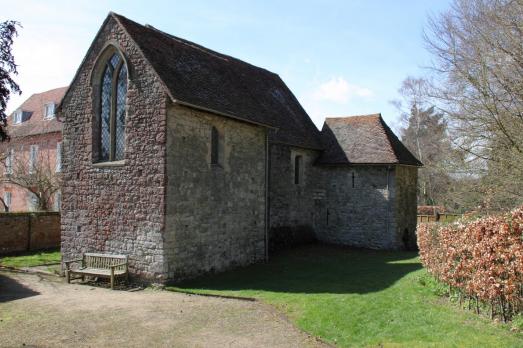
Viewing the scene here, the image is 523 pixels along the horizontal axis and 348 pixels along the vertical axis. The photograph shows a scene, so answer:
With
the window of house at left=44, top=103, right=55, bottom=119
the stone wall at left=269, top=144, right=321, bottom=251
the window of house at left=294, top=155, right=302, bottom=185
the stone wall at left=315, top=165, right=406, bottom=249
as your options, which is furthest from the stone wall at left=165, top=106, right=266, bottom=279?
the window of house at left=44, top=103, right=55, bottom=119

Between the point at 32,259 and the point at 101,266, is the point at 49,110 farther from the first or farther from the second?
Result: the point at 101,266

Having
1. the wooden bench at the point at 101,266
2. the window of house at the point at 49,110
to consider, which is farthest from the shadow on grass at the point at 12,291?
the window of house at the point at 49,110

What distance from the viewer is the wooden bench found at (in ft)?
45.5

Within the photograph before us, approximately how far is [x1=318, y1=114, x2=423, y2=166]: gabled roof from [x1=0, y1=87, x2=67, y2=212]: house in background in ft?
54.3

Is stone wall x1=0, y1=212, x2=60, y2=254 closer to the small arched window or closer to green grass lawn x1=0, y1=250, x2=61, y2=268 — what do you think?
green grass lawn x1=0, y1=250, x2=61, y2=268

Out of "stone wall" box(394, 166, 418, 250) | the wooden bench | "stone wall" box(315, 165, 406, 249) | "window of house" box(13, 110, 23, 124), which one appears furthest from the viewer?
"window of house" box(13, 110, 23, 124)

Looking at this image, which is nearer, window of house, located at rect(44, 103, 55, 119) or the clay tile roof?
the clay tile roof

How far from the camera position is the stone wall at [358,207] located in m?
22.4

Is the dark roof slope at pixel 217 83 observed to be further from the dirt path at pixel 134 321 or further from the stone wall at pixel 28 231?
the stone wall at pixel 28 231

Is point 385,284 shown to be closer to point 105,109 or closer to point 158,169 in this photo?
point 158,169

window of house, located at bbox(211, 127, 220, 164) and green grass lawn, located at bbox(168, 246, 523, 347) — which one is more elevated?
window of house, located at bbox(211, 127, 220, 164)

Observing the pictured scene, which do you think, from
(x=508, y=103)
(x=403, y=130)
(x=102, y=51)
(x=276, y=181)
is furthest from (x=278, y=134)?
(x=403, y=130)

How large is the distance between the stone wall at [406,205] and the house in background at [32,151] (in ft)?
64.5

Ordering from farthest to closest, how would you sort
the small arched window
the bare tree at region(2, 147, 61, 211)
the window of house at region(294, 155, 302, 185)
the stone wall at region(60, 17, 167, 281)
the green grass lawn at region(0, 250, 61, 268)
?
the bare tree at region(2, 147, 61, 211)
the window of house at region(294, 155, 302, 185)
the green grass lawn at region(0, 250, 61, 268)
the small arched window
the stone wall at region(60, 17, 167, 281)
